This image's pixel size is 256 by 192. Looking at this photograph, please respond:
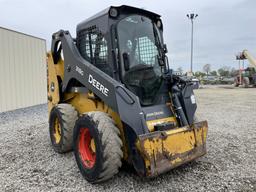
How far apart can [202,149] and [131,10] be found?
2.33 m

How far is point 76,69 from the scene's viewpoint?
4012mm

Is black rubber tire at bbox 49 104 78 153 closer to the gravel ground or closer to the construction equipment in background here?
the gravel ground

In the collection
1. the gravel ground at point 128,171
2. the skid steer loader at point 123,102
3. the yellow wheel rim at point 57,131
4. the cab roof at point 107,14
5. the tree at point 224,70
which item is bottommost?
the gravel ground at point 128,171

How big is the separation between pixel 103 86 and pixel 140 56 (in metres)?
0.83

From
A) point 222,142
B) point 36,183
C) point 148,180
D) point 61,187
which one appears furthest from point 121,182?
point 222,142

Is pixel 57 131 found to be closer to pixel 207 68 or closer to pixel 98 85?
pixel 98 85

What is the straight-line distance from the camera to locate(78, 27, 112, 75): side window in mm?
3715

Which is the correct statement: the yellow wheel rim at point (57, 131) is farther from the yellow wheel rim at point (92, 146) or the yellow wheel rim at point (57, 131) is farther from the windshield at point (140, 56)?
the windshield at point (140, 56)

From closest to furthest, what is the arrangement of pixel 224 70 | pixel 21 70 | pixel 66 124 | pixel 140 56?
pixel 140 56 < pixel 66 124 < pixel 21 70 < pixel 224 70

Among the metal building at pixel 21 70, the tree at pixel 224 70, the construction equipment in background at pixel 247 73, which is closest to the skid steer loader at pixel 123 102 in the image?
the metal building at pixel 21 70

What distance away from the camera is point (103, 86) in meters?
3.33

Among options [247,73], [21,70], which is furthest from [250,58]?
[21,70]

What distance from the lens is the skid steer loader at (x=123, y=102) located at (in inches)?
118

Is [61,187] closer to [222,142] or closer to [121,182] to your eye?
[121,182]
